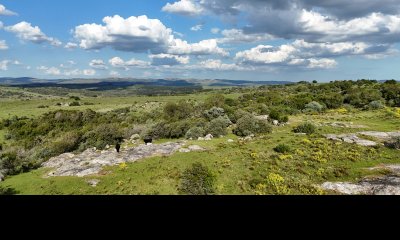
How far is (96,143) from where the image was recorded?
4225 centimetres

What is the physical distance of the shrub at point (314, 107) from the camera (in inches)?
2468

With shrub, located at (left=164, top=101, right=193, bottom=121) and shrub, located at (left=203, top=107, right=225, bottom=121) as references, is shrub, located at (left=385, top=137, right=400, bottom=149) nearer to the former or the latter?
shrub, located at (left=203, top=107, right=225, bottom=121)

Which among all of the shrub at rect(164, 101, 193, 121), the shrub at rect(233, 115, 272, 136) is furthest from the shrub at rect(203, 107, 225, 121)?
the shrub at rect(233, 115, 272, 136)

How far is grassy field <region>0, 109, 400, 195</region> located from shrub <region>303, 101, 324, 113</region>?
28993 millimetres

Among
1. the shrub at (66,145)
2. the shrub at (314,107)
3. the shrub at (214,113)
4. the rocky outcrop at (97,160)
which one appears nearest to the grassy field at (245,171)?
the rocky outcrop at (97,160)

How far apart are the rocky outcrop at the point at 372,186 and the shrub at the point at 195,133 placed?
67.2ft

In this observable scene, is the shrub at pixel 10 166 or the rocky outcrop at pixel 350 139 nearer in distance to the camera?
the shrub at pixel 10 166

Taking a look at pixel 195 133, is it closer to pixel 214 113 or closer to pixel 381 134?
pixel 214 113

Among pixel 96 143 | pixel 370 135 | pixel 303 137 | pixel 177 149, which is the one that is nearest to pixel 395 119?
pixel 370 135

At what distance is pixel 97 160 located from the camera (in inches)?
1208

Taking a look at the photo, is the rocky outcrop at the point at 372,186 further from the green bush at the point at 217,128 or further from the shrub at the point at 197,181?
the green bush at the point at 217,128

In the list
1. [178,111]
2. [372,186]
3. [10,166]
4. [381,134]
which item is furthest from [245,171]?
[178,111]

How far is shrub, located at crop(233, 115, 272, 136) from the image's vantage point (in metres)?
42.0

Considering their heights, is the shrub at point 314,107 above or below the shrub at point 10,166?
above
